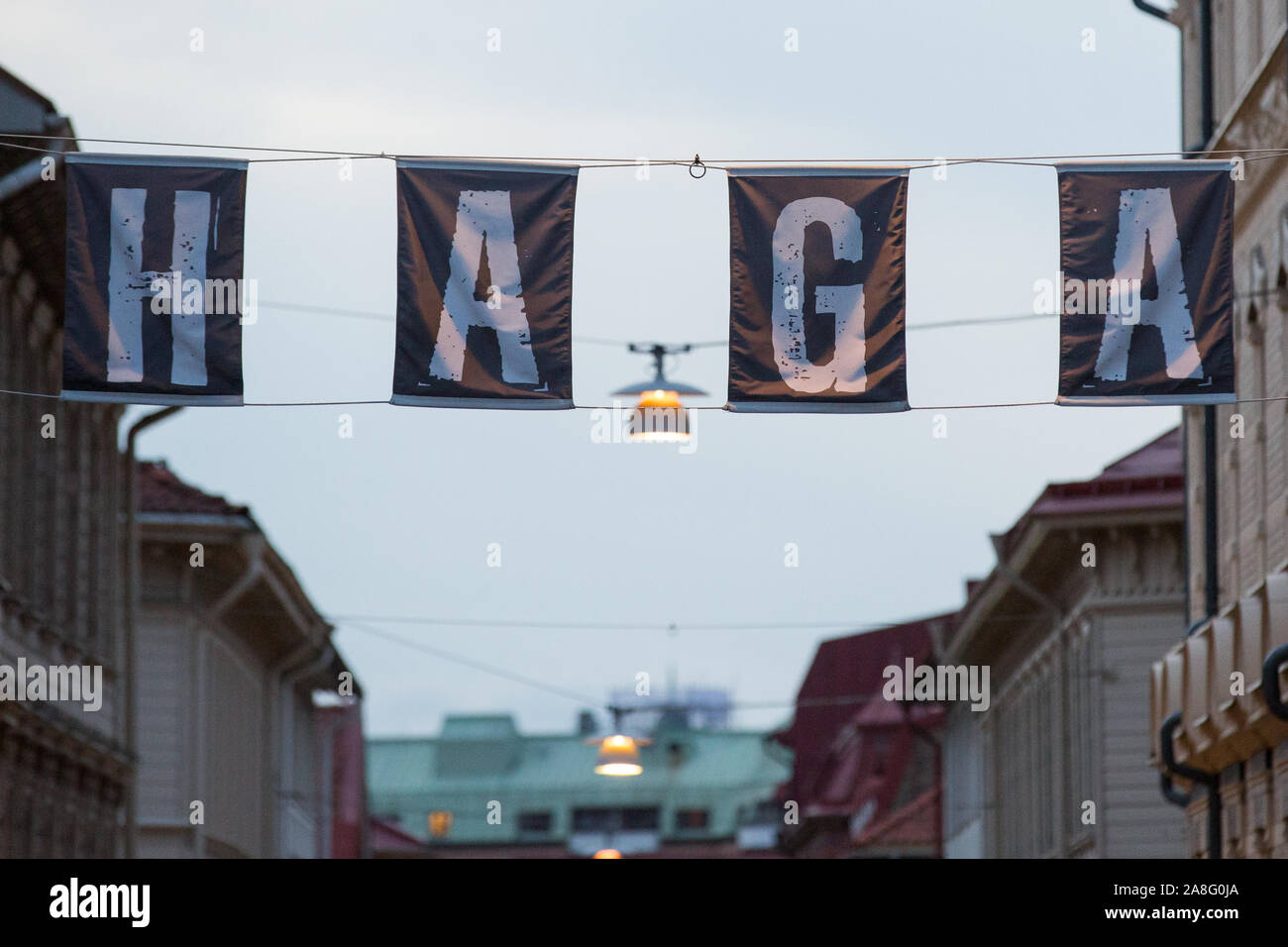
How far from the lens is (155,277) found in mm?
16672

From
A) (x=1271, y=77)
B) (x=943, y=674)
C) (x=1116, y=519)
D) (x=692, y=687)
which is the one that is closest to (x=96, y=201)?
(x=1271, y=77)

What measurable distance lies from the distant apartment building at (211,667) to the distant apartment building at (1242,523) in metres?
14.1

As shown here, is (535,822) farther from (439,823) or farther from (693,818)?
(693,818)

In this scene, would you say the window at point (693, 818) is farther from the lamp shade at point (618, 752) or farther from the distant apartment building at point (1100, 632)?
the lamp shade at point (618, 752)

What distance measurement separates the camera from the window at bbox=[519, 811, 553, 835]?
136 m

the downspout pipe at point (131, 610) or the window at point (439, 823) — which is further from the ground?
the window at point (439, 823)

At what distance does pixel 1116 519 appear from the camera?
1351 inches

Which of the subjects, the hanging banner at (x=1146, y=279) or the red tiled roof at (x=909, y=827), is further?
the red tiled roof at (x=909, y=827)

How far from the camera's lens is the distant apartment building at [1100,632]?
33.8m

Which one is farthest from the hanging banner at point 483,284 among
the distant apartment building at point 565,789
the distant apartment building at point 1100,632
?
the distant apartment building at point 565,789

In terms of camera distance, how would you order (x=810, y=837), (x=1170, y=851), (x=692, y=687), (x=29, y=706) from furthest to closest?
(x=692, y=687), (x=810, y=837), (x=1170, y=851), (x=29, y=706)

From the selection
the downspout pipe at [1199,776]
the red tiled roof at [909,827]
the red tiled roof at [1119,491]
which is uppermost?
the red tiled roof at [1119,491]
